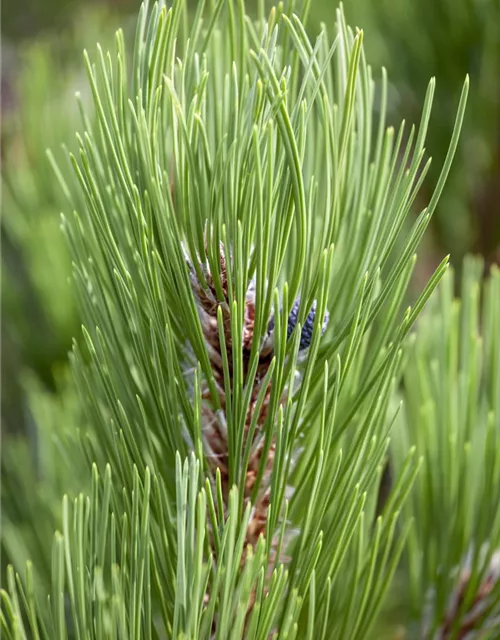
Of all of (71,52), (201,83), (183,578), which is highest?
(71,52)

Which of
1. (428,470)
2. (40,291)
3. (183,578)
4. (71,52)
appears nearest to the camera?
(183,578)

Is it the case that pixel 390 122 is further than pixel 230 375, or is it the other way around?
pixel 390 122

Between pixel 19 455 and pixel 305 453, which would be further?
pixel 19 455

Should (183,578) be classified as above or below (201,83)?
below

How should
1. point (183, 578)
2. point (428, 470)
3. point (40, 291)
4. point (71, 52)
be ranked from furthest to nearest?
point (71, 52) → point (40, 291) → point (428, 470) → point (183, 578)

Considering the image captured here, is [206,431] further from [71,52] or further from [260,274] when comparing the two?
[71,52]

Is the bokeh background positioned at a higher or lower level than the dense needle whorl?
higher

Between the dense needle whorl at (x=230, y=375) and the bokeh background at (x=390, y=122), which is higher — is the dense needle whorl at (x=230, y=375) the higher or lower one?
the lower one

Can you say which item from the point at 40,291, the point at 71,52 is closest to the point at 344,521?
the point at 40,291

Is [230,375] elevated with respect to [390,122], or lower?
lower

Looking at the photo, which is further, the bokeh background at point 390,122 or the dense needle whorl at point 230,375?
the bokeh background at point 390,122

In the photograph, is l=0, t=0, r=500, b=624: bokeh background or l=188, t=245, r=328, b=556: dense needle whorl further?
l=0, t=0, r=500, b=624: bokeh background
